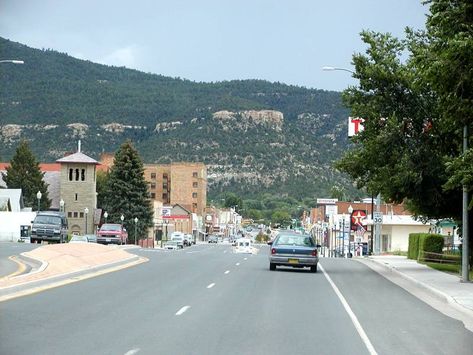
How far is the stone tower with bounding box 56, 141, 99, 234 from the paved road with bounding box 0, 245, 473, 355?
289 ft

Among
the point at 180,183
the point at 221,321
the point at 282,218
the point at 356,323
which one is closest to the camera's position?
the point at 221,321

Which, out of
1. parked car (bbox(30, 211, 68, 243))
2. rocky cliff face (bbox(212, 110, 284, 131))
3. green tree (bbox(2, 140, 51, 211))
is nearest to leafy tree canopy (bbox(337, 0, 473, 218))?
parked car (bbox(30, 211, 68, 243))

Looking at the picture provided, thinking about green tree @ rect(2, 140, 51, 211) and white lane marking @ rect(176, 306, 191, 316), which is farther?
green tree @ rect(2, 140, 51, 211)

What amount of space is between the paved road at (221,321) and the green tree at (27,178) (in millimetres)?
93784

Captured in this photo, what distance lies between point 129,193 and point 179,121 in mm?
66968

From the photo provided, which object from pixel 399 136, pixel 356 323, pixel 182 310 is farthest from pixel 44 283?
pixel 399 136

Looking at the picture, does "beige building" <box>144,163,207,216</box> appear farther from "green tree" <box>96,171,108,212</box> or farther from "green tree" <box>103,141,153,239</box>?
"green tree" <box>103,141,153,239</box>

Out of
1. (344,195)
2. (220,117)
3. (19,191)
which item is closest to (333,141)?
(344,195)

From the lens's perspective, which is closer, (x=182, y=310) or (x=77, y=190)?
(x=182, y=310)

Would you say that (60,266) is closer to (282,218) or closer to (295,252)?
(295,252)

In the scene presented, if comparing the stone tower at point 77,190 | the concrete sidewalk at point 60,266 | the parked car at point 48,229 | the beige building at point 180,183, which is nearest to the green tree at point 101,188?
the stone tower at point 77,190

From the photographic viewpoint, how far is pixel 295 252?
3381cm

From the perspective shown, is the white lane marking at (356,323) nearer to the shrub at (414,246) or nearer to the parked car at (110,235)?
the shrub at (414,246)

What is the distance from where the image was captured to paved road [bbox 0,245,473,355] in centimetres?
1274
